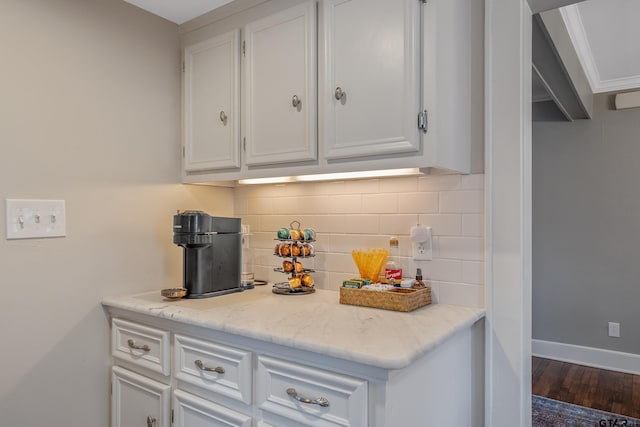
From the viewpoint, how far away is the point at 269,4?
5.55ft

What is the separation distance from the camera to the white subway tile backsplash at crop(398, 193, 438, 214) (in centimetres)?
159

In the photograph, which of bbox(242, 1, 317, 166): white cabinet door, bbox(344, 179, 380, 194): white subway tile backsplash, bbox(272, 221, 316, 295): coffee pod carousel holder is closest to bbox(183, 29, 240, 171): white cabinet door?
bbox(242, 1, 317, 166): white cabinet door

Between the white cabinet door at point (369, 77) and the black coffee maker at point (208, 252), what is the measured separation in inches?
23.9

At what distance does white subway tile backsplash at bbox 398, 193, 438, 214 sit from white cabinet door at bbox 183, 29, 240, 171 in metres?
0.73

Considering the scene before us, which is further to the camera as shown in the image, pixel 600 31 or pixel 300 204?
pixel 600 31

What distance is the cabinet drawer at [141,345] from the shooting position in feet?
4.92

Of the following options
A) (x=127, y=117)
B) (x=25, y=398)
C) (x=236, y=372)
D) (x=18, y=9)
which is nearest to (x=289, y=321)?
(x=236, y=372)

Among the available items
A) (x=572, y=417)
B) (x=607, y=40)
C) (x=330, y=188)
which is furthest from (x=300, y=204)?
(x=607, y=40)

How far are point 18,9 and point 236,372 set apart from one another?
152 centimetres

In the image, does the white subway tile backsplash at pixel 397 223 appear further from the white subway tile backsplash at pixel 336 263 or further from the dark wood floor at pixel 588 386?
the dark wood floor at pixel 588 386

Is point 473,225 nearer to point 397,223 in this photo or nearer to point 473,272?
point 473,272

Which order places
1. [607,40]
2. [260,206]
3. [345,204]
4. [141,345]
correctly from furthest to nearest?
[607,40] → [260,206] → [345,204] → [141,345]

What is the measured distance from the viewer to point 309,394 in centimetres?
111

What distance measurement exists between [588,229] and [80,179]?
153 inches
